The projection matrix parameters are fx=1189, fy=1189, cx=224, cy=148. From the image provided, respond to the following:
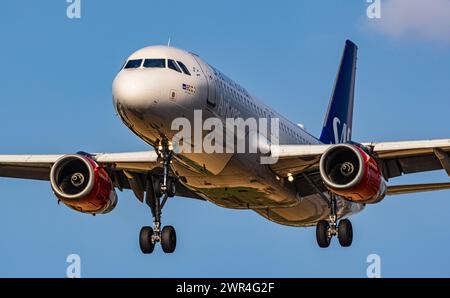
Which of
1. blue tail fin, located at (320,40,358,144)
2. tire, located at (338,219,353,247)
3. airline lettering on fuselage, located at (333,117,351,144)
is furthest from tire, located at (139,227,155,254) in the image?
airline lettering on fuselage, located at (333,117,351,144)

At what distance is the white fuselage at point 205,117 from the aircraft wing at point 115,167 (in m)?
1.99

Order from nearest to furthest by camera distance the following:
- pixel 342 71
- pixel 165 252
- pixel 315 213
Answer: pixel 165 252, pixel 315 213, pixel 342 71

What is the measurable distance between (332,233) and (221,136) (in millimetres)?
7428

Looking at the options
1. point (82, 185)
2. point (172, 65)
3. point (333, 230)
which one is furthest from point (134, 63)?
point (333, 230)

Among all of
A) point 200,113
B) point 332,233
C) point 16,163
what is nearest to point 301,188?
point 332,233

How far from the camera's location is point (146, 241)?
146 feet

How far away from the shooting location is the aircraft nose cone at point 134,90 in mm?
37000

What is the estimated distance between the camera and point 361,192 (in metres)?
41.2

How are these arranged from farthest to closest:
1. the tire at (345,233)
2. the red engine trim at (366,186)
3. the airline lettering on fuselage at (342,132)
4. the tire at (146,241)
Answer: the airline lettering on fuselage at (342,132) → the tire at (345,233) → the tire at (146,241) → the red engine trim at (366,186)

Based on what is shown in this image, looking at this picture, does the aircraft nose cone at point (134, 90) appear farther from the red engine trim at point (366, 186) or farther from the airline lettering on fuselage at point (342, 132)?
the airline lettering on fuselage at point (342, 132)

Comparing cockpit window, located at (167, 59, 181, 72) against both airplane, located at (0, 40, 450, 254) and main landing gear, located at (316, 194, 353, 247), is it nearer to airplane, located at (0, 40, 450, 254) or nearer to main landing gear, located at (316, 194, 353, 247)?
airplane, located at (0, 40, 450, 254)

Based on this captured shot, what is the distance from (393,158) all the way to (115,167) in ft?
34.0

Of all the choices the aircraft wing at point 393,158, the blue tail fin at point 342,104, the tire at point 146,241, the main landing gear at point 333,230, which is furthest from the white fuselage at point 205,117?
the blue tail fin at point 342,104
